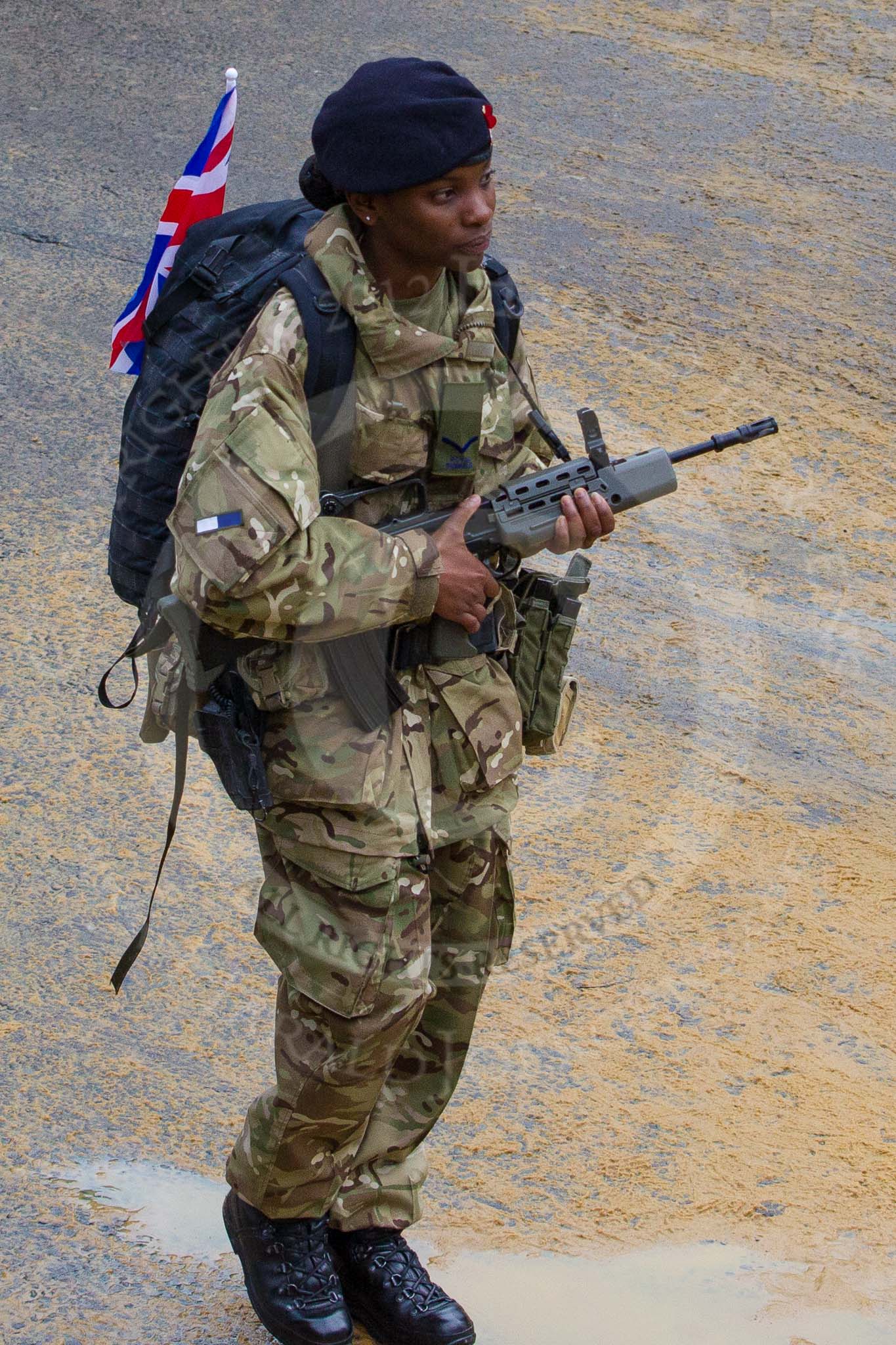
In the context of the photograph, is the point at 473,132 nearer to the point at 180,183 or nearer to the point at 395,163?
the point at 395,163

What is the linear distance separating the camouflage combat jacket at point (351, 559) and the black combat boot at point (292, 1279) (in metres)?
0.78

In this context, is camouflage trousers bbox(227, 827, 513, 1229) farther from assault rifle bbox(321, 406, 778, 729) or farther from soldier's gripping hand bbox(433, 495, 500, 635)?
soldier's gripping hand bbox(433, 495, 500, 635)

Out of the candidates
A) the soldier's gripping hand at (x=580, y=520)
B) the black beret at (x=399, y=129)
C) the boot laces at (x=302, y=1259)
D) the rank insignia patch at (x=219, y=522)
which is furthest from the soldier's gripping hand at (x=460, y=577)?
the boot laces at (x=302, y=1259)

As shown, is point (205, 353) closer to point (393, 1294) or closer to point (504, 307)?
point (504, 307)

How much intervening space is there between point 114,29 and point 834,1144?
29.4 feet

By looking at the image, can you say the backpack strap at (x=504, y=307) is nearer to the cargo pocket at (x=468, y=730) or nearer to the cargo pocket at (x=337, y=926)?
the cargo pocket at (x=468, y=730)

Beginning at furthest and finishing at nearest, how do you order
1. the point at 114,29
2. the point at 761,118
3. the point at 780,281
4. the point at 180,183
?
the point at 114,29
the point at 761,118
the point at 780,281
the point at 180,183

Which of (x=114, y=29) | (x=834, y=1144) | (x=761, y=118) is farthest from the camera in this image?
(x=114, y=29)

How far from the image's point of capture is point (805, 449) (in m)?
6.92

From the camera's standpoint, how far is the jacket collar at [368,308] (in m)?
2.48

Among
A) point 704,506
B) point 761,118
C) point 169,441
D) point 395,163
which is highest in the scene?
point 395,163

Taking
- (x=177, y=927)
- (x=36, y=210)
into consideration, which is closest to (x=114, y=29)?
(x=36, y=210)

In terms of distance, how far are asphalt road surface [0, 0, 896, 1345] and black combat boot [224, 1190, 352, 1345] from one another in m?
0.22

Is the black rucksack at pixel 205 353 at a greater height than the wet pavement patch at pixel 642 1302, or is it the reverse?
the black rucksack at pixel 205 353
